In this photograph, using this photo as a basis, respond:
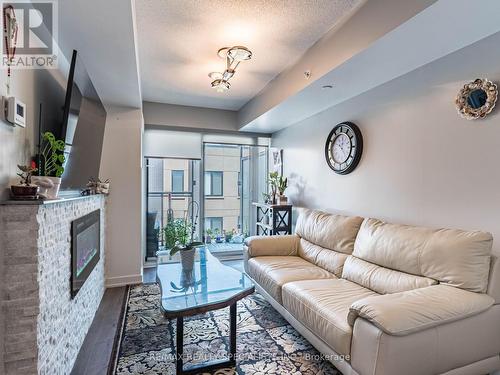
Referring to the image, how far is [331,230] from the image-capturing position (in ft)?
9.52

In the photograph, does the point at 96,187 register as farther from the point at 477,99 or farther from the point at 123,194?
the point at 477,99

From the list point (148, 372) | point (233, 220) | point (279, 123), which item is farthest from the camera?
point (233, 220)

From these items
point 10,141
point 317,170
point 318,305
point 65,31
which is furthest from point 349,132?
point 10,141

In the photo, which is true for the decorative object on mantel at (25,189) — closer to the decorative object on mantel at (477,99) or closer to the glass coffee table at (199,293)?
the glass coffee table at (199,293)

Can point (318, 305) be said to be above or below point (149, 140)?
below

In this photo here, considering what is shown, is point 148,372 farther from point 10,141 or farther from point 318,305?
point 10,141

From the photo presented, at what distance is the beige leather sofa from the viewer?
1.48 metres

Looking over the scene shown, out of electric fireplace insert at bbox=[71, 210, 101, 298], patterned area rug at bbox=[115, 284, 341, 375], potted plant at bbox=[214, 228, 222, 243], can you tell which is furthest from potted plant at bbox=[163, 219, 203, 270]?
potted plant at bbox=[214, 228, 222, 243]

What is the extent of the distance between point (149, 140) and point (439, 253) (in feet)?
13.7

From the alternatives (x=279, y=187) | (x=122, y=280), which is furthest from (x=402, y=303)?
(x=122, y=280)

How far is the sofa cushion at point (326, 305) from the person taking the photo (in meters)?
1.71

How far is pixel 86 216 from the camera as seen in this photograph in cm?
229

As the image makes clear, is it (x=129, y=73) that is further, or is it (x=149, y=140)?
(x=149, y=140)

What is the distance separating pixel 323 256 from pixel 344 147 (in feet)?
4.32
